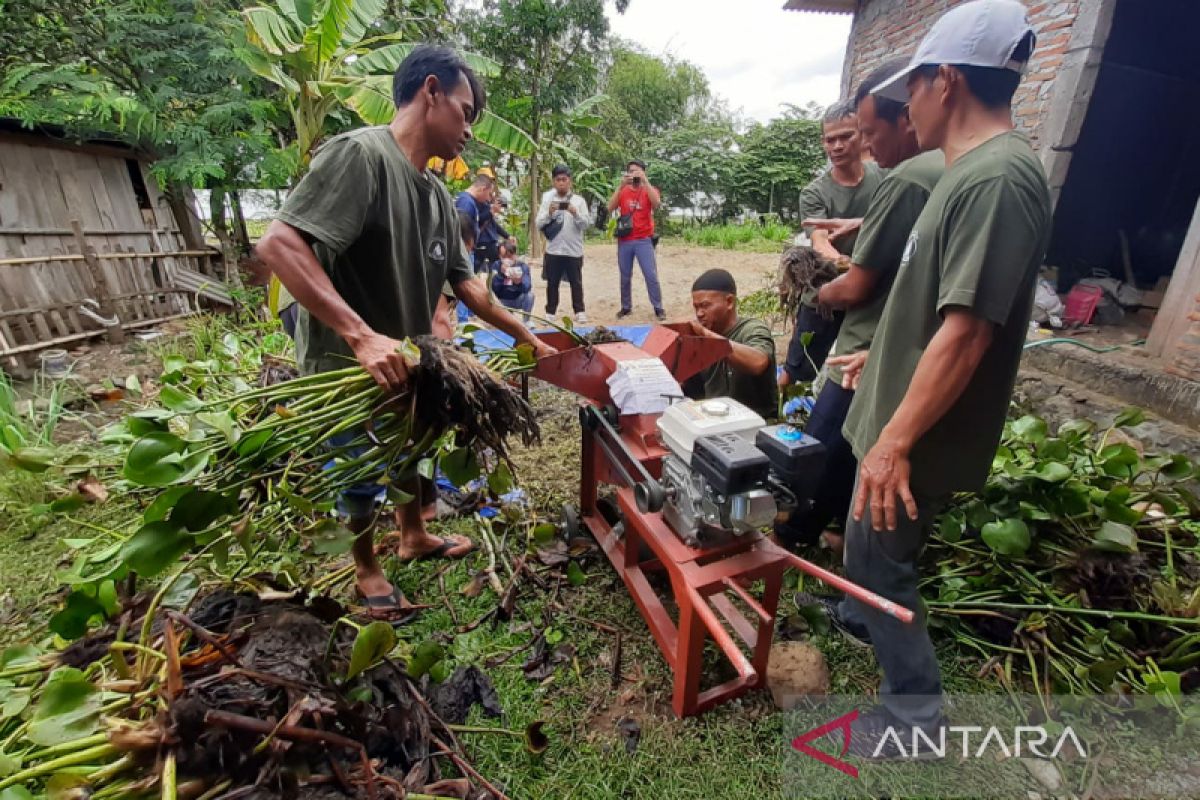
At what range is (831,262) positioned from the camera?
3.08m


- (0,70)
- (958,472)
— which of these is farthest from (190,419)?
(0,70)

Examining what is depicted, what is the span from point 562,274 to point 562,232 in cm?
56

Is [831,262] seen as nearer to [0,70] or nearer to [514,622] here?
[514,622]

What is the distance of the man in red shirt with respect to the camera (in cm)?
718

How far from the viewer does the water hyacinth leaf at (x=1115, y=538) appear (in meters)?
1.97

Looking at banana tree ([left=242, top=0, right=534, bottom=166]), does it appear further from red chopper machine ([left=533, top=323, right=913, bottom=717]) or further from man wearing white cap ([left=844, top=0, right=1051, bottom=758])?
man wearing white cap ([left=844, top=0, right=1051, bottom=758])

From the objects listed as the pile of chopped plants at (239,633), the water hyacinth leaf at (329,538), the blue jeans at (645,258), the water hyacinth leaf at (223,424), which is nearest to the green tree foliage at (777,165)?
the blue jeans at (645,258)

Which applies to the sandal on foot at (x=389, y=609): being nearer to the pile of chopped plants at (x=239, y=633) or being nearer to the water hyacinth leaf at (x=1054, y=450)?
the pile of chopped plants at (x=239, y=633)

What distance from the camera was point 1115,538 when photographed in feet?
6.51

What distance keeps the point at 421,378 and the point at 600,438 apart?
0.97m

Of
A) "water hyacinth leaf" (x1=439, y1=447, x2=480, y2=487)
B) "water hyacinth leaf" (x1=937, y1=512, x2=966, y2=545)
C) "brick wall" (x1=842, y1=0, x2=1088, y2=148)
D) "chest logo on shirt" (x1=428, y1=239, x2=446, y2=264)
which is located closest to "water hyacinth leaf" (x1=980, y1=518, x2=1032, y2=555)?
"water hyacinth leaf" (x1=937, y1=512, x2=966, y2=545)

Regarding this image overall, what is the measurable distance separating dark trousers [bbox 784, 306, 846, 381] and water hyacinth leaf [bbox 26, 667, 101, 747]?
330 centimetres

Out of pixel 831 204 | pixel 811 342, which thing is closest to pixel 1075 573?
pixel 811 342

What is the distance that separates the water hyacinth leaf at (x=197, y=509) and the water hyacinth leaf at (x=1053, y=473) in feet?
9.10
